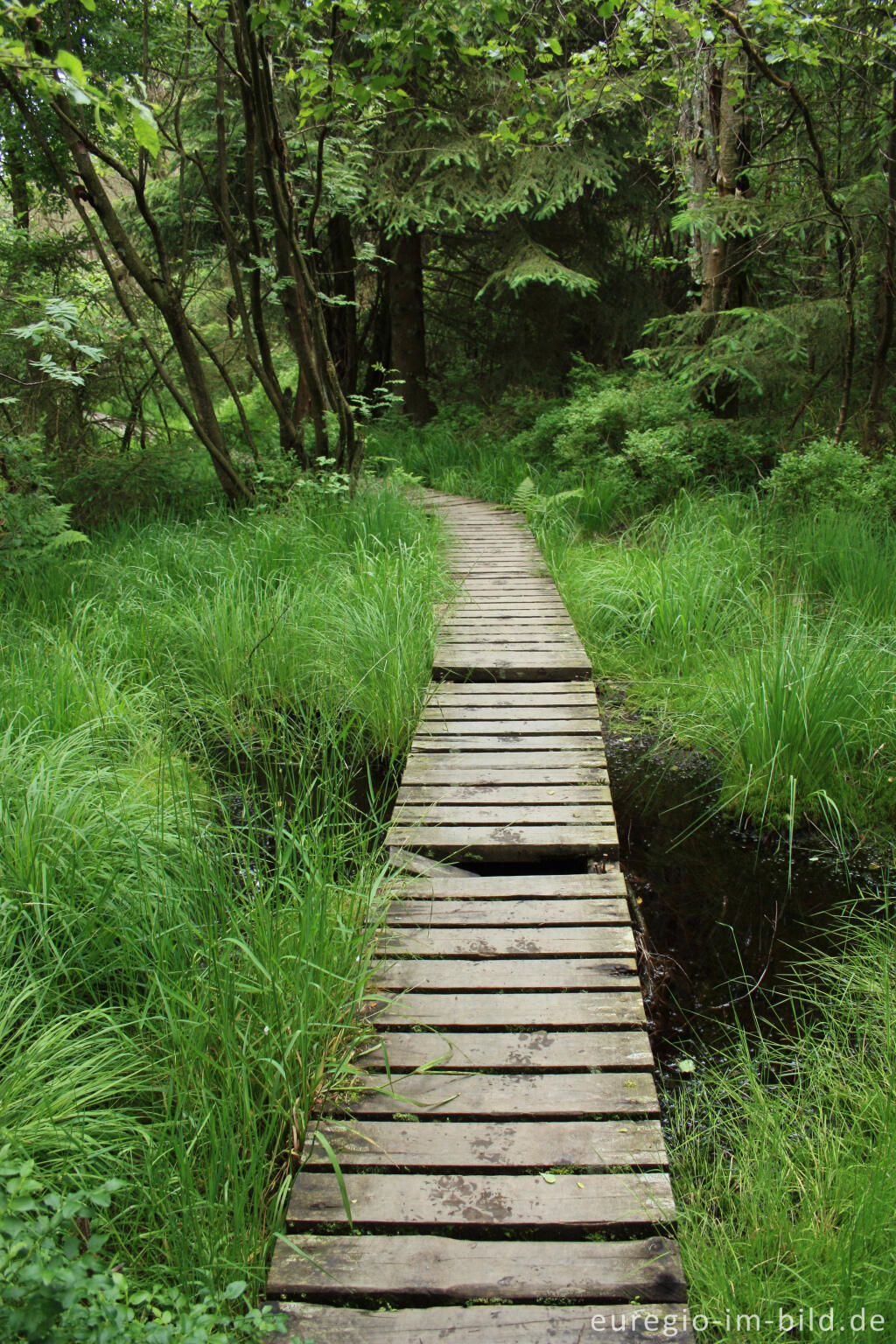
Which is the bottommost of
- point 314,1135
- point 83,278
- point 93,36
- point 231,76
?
point 314,1135

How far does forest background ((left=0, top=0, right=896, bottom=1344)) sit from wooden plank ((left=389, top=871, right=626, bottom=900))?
0.51 ft

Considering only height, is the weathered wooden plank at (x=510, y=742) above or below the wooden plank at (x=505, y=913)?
above

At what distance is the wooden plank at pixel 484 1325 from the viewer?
1.41m

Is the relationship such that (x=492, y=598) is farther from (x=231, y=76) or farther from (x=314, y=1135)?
(x=231, y=76)

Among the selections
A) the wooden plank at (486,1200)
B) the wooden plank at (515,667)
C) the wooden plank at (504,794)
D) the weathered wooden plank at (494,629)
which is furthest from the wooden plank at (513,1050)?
the weathered wooden plank at (494,629)

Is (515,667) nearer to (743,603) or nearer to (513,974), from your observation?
(743,603)

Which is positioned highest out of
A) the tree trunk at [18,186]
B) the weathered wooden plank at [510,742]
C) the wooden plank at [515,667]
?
the tree trunk at [18,186]

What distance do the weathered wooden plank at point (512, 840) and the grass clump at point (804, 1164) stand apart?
743 millimetres

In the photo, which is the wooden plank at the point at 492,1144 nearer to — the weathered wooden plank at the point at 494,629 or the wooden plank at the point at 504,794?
the wooden plank at the point at 504,794

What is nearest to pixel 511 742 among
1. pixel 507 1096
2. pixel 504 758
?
pixel 504 758

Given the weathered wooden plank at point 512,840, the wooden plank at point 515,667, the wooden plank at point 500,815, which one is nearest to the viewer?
the weathered wooden plank at point 512,840

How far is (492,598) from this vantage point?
5641 millimetres

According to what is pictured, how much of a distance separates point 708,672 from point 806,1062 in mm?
2451

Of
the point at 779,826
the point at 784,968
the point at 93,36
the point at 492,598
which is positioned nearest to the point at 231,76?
the point at 93,36
